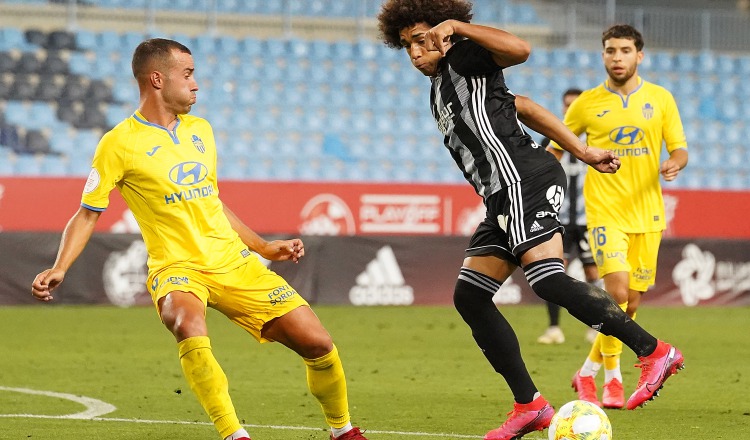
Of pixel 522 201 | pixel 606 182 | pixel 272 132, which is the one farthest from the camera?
pixel 272 132

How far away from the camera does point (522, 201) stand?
584 cm

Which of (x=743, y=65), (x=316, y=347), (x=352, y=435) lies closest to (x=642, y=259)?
(x=352, y=435)

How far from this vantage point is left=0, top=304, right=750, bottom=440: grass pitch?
676 centimetres

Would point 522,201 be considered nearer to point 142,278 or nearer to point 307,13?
point 142,278

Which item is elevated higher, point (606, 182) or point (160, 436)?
point (606, 182)

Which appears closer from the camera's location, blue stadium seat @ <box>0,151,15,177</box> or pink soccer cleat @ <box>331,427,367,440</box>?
pink soccer cleat @ <box>331,427,367,440</box>

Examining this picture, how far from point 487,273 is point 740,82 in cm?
1942

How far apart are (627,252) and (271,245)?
2.93 metres

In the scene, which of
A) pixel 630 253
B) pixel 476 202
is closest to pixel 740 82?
pixel 476 202

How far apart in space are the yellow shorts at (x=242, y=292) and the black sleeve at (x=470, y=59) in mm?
1377

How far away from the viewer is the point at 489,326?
6.19 m

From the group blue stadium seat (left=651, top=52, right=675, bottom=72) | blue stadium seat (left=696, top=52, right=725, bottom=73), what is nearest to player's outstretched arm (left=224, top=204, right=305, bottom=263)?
blue stadium seat (left=651, top=52, right=675, bottom=72)

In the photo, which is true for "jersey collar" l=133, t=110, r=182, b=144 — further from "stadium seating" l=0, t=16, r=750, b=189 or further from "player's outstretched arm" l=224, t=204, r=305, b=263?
"stadium seating" l=0, t=16, r=750, b=189

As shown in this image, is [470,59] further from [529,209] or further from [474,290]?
[474,290]
